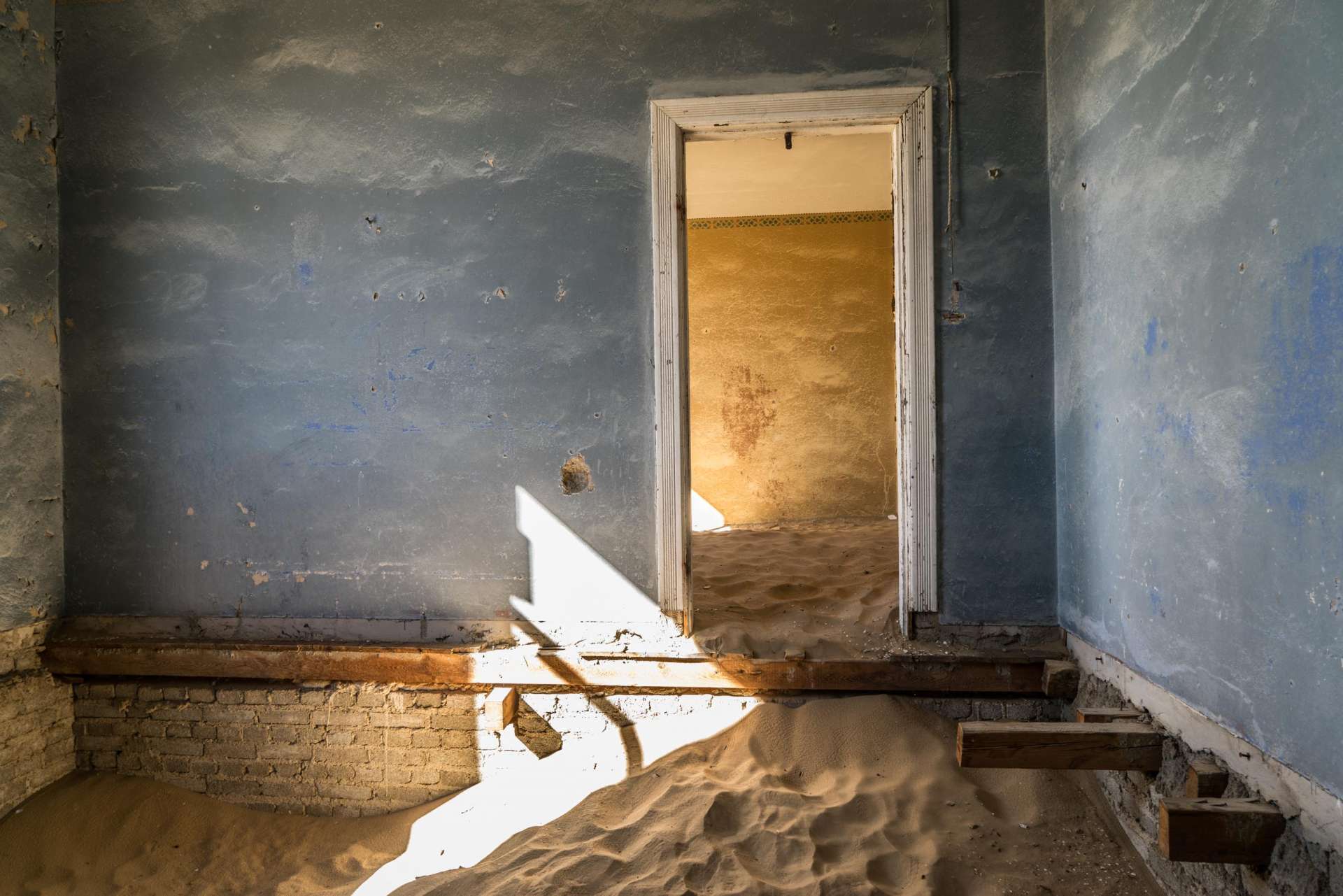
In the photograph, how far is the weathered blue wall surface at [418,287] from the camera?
3484mm

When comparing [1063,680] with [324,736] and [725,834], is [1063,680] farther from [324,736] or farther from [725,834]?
[324,736]

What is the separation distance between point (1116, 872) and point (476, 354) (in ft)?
10.7

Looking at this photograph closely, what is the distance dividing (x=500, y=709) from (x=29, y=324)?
119 inches

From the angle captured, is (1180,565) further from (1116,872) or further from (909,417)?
(909,417)

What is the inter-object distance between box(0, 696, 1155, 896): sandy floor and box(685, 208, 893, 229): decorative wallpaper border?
5775mm

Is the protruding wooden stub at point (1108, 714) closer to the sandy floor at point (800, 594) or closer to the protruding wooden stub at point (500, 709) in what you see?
the sandy floor at point (800, 594)

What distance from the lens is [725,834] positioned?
109 inches

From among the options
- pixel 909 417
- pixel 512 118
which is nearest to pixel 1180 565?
pixel 909 417

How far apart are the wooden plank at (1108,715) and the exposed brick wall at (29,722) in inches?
183

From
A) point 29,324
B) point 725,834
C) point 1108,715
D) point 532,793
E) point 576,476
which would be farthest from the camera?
point 29,324

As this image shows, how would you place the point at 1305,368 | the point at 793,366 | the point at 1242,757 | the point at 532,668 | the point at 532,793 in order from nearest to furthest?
the point at 1305,368, the point at 1242,757, the point at 532,793, the point at 532,668, the point at 793,366

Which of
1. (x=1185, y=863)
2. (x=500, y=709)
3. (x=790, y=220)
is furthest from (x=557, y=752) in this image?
(x=790, y=220)

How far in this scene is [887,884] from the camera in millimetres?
2486

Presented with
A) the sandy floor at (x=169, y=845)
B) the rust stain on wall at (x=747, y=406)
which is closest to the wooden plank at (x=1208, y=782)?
the sandy floor at (x=169, y=845)
